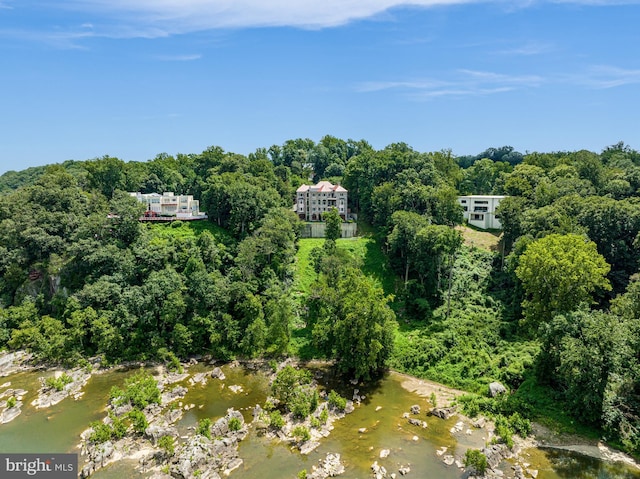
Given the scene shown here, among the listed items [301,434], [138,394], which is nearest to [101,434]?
[138,394]

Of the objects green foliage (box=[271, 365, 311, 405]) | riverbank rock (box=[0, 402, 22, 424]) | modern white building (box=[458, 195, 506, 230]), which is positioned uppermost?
modern white building (box=[458, 195, 506, 230])

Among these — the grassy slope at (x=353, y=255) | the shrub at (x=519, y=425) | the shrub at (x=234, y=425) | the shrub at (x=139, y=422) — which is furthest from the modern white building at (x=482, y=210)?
the shrub at (x=139, y=422)

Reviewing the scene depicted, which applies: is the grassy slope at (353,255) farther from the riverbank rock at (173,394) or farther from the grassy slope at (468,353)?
the riverbank rock at (173,394)

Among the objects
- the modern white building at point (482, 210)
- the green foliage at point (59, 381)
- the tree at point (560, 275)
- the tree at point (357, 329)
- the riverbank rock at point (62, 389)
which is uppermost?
the modern white building at point (482, 210)

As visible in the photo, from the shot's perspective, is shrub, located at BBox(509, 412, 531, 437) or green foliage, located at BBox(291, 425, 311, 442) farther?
shrub, located at BBox(509, 412, 531, 437)

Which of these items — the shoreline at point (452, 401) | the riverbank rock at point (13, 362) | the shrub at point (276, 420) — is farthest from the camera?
the riverbank rock at point (13, 362)

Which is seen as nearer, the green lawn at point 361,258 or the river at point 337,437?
the river at point 337,437

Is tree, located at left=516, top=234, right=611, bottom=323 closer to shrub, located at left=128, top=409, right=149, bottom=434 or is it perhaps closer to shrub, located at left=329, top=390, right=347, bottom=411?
shrub, located at left=329, top=390, right=347, bottom=411

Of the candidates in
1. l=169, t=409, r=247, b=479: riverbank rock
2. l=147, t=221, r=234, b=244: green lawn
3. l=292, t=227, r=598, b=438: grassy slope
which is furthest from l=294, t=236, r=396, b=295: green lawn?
l=169, t=409, r=247, b=479: riverbank rock
